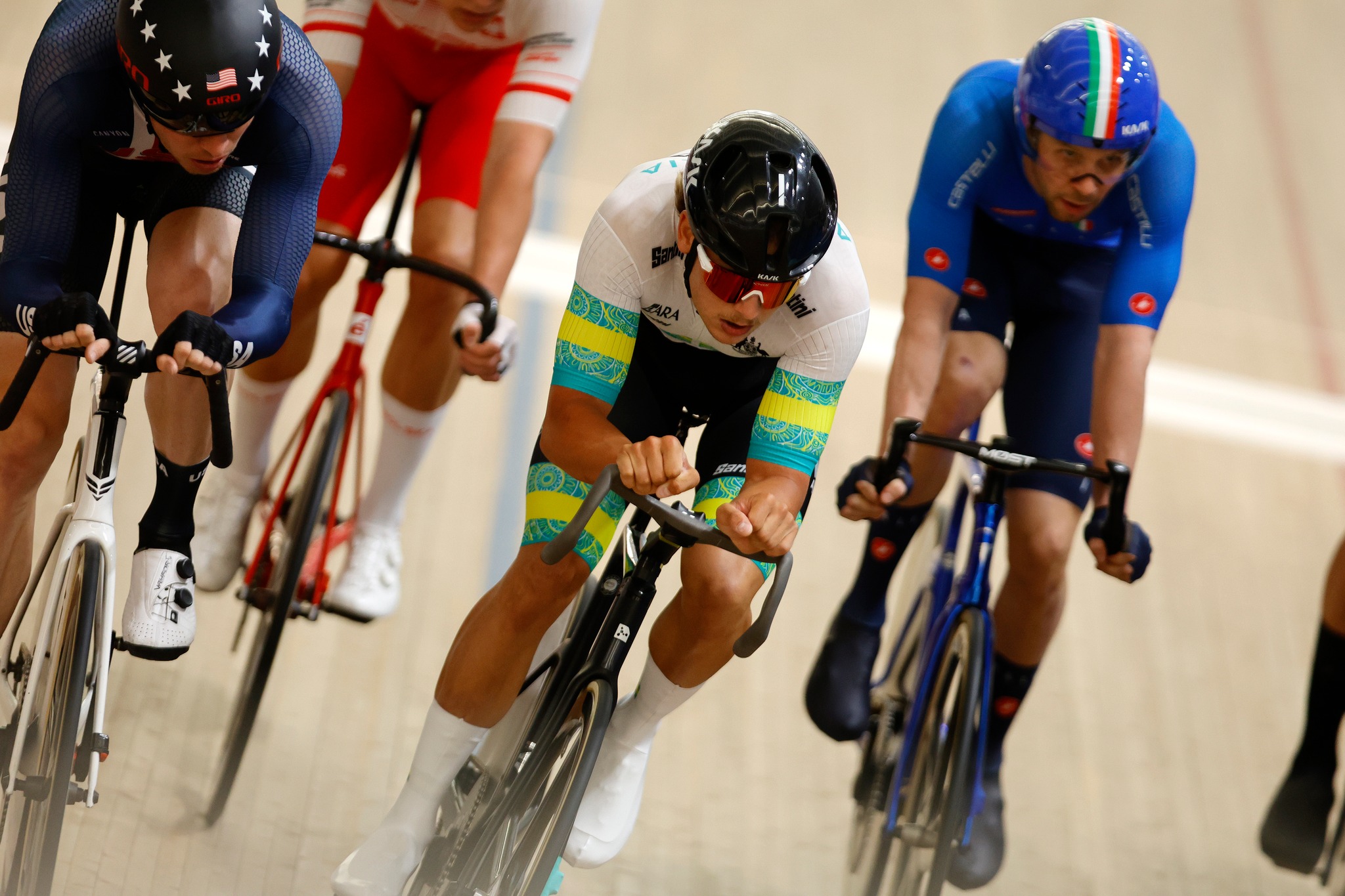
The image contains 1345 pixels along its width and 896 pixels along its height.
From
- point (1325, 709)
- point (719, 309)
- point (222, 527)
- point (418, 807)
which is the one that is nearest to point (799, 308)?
point (719, 309)

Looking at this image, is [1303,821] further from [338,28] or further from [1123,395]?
[338,28]

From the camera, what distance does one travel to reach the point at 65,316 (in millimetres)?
1965

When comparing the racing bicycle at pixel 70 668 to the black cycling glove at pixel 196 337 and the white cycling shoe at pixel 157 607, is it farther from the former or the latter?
the black cycling glove at pixel 196 337

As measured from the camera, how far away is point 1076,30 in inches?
107

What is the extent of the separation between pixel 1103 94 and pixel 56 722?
217cm

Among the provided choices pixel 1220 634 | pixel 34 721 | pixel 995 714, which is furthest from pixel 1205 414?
pixel 34 721

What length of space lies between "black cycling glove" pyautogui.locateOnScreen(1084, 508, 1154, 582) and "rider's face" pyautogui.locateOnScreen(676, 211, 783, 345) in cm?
94

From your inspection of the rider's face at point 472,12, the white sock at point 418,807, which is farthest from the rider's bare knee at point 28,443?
the rider's face at point 472,12

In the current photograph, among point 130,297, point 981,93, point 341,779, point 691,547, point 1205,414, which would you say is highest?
point 981,93

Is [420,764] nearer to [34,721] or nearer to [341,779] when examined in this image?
[34,721]

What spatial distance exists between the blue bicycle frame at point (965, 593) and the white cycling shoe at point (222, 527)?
1.60 m

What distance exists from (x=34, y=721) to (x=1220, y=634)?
140 inches

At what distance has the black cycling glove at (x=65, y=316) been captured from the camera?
6.45 feet

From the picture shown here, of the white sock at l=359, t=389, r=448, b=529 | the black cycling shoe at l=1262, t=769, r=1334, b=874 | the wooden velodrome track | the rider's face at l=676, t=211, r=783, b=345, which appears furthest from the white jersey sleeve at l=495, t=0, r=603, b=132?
the black cycling shoe at l=1262, t=769, r=1334, b=874
